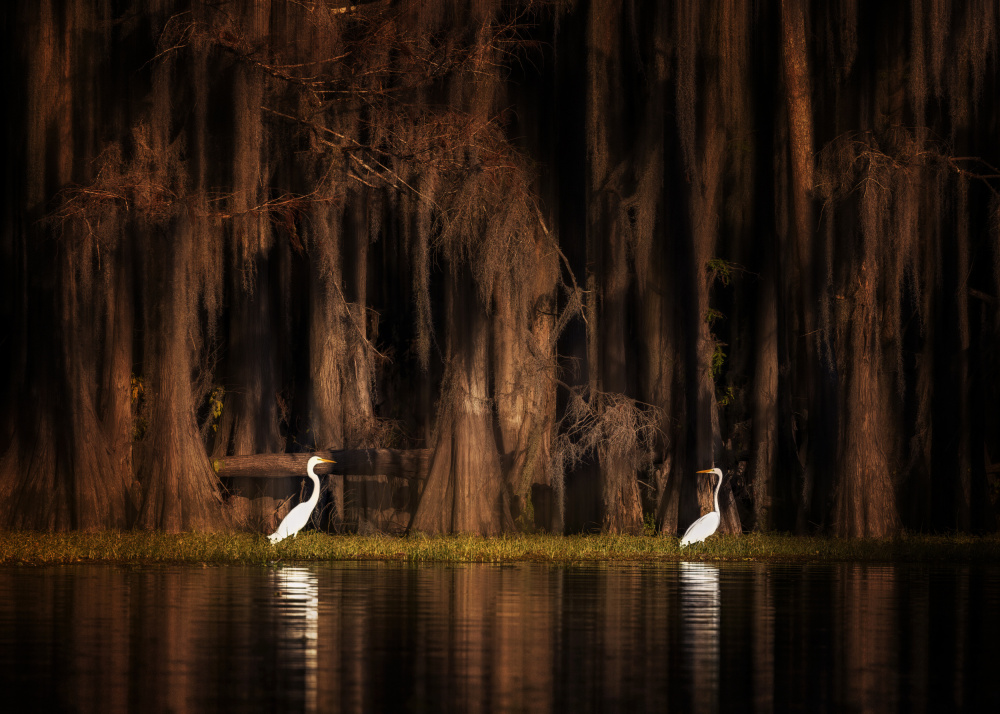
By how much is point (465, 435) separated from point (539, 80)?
616 cm

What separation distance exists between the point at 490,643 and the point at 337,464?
1390 centimetres

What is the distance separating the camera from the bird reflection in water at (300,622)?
27.3ft

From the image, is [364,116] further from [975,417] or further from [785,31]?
[975,417]

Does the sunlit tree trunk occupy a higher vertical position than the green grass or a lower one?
higher

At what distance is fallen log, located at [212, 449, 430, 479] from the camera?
23.3m

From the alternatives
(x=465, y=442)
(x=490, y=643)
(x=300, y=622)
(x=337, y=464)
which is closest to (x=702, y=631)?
(x=490, y=643)

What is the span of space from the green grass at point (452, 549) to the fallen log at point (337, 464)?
2650 millimetres

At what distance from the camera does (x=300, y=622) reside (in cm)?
1077

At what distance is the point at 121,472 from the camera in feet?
73.8

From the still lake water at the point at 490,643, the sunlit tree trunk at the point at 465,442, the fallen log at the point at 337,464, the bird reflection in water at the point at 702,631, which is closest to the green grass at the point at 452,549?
the sunlit tree trunk at the point at 465,442

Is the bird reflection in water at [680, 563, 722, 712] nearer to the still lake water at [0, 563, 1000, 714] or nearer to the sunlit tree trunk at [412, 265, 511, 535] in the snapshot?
the still lake water at [0, 563, 1000, 714]

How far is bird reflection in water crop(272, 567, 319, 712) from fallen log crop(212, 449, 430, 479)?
24.0ft

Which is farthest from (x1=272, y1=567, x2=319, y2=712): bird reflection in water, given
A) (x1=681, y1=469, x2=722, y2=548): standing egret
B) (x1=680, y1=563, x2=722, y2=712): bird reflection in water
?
(x1=681, y1=469, x2=722, y2=548): standing egret

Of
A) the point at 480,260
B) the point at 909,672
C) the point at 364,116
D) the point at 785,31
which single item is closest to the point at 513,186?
the point at 480,260
